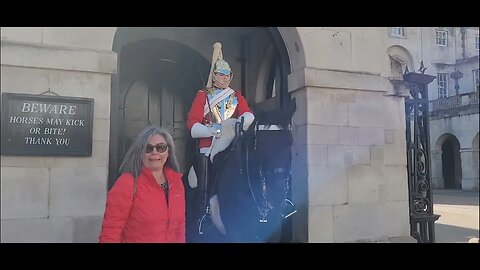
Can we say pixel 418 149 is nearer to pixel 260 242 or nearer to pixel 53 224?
pixel 260 242

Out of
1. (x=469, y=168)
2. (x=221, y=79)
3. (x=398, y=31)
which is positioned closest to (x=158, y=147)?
(x=221, y=79)

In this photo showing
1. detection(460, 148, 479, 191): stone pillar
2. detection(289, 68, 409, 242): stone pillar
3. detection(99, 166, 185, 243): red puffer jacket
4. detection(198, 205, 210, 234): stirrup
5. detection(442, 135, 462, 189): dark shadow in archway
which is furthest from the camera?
detection(442, 135, 462, 189): dark shadow in archway

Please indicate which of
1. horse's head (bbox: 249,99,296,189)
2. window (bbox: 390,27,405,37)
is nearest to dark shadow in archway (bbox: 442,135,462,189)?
window (bbox: 390,27,405,37)

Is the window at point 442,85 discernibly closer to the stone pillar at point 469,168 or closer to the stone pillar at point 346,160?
the stone pillar at point 469,168

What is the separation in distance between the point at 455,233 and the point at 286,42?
Answer: 17.6 ft

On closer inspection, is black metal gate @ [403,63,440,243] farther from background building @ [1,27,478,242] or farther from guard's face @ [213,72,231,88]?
guard's face @ [213,72,231,88]

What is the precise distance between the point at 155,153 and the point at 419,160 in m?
3.76

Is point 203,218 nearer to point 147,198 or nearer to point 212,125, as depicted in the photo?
point 212,125

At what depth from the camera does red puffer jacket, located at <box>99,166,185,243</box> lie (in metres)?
3.17

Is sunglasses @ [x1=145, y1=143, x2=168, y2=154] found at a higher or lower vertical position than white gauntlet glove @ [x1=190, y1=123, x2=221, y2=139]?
lower

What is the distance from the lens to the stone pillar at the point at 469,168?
20.6 meters

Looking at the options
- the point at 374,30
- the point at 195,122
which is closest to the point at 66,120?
the point at 195,122

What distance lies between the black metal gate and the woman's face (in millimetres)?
3452
